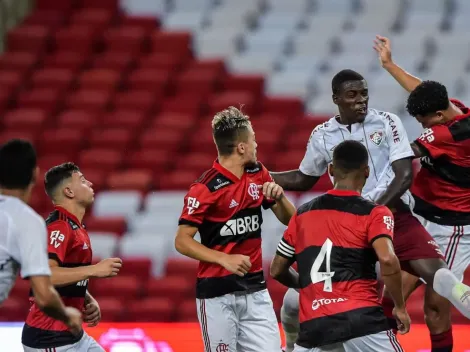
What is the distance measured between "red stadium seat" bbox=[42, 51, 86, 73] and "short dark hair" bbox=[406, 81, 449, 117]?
7.25 meters

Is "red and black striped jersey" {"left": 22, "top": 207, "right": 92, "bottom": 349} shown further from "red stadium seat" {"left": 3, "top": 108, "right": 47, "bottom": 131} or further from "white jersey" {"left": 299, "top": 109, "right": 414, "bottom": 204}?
"red stadium seat" {"left": 3, "top": 108, "right": 47, "bottom": 131}

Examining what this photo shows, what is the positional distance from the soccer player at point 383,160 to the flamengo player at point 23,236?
6.61 feet

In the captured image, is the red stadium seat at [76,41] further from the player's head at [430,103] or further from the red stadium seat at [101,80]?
the player's head at [430,103]

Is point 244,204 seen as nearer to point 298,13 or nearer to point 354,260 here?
point 354,260

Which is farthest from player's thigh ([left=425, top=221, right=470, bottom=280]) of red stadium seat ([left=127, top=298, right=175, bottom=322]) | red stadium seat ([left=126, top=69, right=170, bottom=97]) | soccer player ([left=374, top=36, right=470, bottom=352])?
red stadium seat ([left=126, top=69, right=170, bottom=97])

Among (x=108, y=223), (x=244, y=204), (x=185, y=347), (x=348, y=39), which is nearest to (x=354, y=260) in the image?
(x=244, y=204)

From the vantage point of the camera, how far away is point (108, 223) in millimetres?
10945

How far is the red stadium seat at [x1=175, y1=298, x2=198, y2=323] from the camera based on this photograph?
9.66 m

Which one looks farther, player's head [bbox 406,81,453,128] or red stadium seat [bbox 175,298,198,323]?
red stadium seat [bbox 175,298,198,323]

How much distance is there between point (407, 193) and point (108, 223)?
4897mm

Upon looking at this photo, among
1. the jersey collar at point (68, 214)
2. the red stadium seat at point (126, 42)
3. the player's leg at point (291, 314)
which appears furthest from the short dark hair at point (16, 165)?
the red stadium seat at point (126, 42)

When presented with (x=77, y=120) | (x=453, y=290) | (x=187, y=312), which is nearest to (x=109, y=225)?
(x=187, y=312)

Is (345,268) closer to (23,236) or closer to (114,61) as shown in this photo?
(23,236)

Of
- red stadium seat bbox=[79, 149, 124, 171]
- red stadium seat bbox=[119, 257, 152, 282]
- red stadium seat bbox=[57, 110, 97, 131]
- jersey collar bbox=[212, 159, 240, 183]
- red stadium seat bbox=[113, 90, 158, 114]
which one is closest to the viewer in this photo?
jersey collar bbox=[212, 159, 240, 183]
